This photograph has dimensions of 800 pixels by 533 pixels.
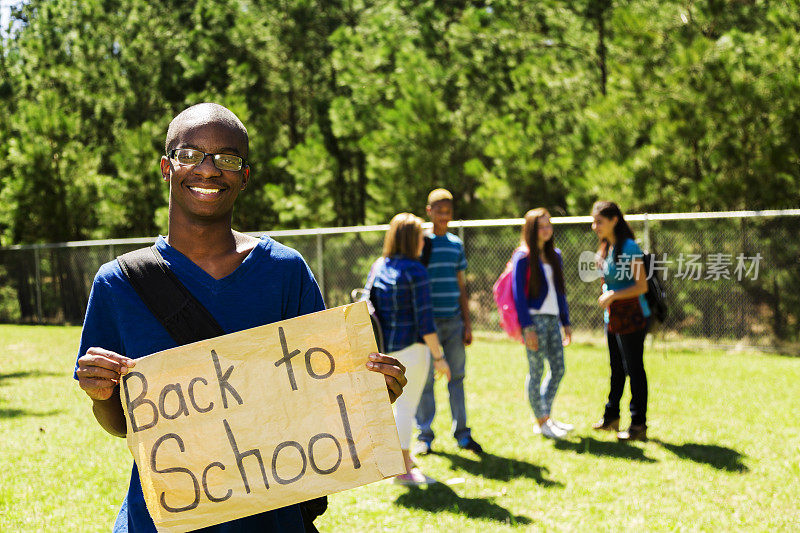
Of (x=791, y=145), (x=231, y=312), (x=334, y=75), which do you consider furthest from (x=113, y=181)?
(x=231, y=312)

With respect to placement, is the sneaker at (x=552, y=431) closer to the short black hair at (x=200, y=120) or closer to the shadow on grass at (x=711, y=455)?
the shadow on grass at (x=711, y=455)

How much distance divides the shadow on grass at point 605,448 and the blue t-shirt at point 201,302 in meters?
4.76

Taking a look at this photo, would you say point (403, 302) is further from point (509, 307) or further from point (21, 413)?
point (21, 413)

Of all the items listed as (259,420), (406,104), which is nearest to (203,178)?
(259,420)

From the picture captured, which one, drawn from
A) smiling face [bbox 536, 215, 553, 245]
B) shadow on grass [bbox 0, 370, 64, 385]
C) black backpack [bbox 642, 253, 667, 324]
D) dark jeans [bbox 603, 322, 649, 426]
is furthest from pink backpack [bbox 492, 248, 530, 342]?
shadow on grass [bbox 0, 370, 64, 385]

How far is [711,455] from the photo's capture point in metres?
6.46

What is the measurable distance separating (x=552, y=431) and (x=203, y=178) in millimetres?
5502

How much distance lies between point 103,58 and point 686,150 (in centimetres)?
1714

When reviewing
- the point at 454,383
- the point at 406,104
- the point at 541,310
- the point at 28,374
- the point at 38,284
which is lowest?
the point at 28,374

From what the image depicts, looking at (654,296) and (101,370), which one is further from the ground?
(101,370)

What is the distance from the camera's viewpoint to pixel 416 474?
6020mm

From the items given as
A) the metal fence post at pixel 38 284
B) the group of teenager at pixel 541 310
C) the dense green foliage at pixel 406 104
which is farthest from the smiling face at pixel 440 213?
the metal fence post at pixel 38 284

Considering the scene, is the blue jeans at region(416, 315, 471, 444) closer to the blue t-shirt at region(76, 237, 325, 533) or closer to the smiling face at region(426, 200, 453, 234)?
the smiling face at region(426, 200, 453, 234)

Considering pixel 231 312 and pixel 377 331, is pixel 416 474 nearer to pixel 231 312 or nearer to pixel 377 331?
pixel 377 331
